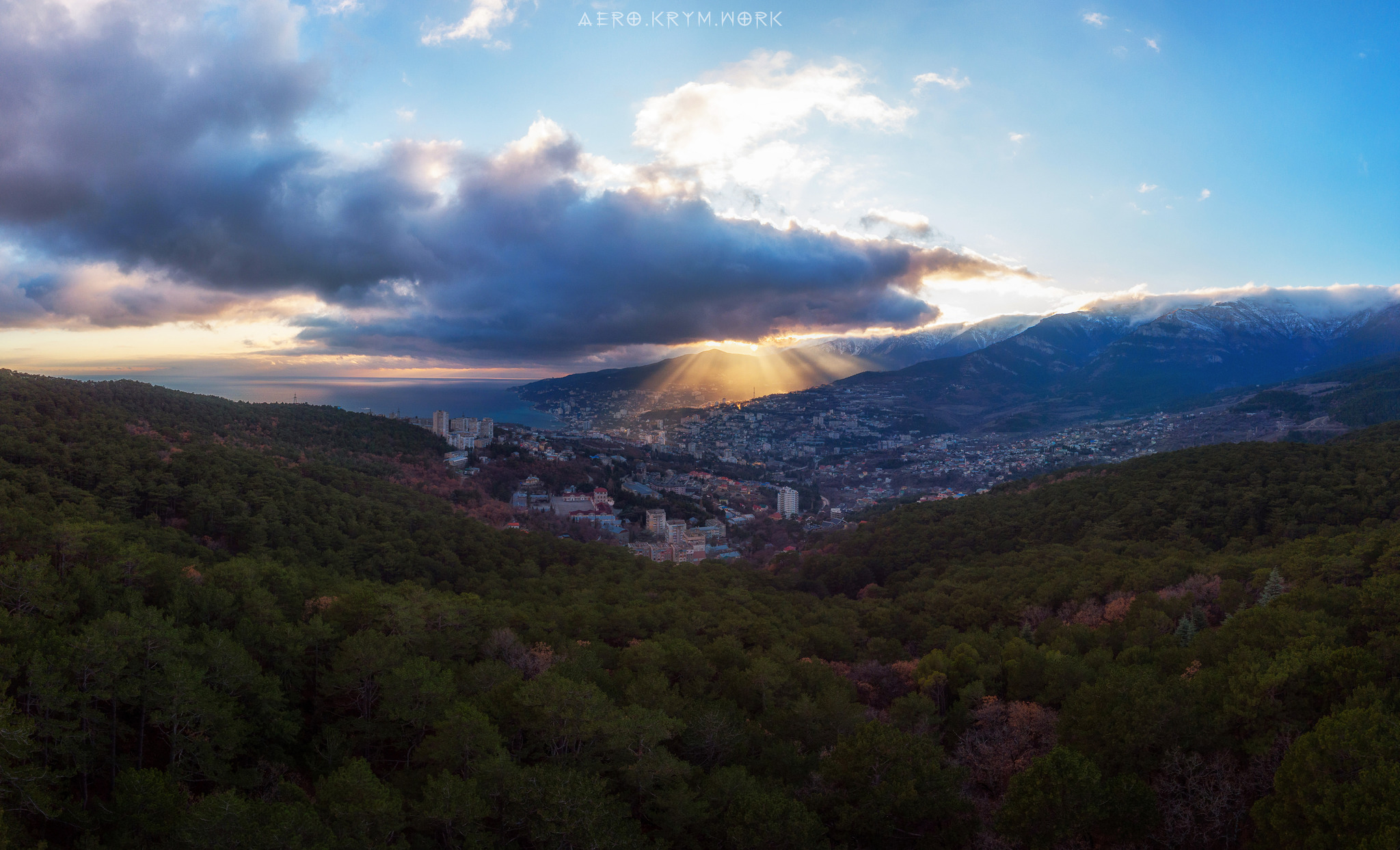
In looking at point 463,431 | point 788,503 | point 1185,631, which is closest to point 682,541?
point 788,503

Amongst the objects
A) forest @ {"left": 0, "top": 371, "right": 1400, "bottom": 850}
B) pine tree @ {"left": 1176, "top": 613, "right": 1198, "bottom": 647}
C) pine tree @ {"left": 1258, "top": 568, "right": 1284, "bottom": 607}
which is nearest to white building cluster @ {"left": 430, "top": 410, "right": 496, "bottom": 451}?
forest @ {"left": 0, "top": 371, "right": 1400, "bottom": 850}

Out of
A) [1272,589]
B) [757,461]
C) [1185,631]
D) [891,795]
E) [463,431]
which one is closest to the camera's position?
[891,795]

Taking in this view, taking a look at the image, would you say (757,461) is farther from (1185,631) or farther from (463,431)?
(1185,631)

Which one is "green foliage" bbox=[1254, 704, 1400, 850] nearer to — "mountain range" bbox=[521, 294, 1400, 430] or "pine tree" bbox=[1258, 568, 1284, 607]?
"pine tree" bbox=[1258, 568, 1284, 607]

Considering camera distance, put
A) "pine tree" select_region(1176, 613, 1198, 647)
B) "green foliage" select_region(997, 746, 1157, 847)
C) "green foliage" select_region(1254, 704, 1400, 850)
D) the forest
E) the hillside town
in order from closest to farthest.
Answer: "green foliage" select_region(1254, 704, 1400, 850) < the forest < "green foliage" select_region(997, 746, 1157, 847) < "pine tree" select_region(1176, 613, 1198, 647) < the hillside town

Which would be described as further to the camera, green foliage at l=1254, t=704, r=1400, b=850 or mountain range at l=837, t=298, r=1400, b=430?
mountain range at l=837, t=298, r=1400, b=430

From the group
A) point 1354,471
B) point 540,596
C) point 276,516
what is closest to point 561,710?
point 540,596

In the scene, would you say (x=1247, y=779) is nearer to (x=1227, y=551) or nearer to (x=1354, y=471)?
(x=1227, y=551)

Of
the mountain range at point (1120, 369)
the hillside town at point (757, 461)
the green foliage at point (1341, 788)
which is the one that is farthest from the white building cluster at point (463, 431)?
the mountain range at point (1120, 369)
